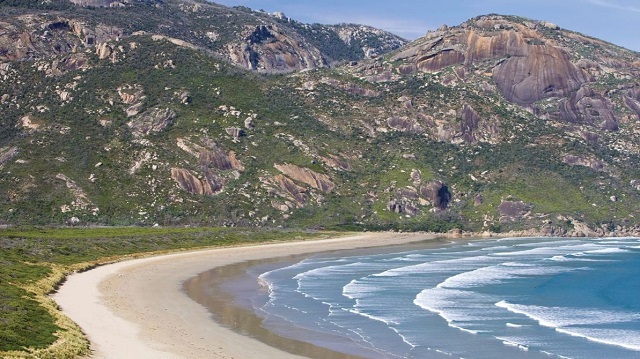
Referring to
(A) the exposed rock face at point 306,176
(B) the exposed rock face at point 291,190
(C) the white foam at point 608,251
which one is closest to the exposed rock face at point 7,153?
(B) the exposed rock face at point 291,190

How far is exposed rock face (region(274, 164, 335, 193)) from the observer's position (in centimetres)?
18088

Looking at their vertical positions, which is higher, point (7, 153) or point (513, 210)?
point (7, 153)

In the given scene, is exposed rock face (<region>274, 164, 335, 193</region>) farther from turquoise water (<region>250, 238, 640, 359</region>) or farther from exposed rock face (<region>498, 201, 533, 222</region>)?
turquoise water (<region>250, 238, 640, 359</region>)

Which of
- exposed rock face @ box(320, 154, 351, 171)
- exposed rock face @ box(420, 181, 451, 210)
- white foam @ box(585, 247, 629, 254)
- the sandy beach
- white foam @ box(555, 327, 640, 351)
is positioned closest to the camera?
the sandy beach

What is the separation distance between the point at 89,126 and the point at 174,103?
22787 mm

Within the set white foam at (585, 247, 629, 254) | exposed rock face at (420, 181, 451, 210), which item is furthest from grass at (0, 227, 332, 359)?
white foam at (585, 247, 629, 254)

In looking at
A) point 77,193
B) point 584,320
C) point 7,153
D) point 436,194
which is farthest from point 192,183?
point 584,320

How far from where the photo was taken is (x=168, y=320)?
5475 centimetres

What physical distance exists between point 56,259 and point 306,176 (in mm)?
100442

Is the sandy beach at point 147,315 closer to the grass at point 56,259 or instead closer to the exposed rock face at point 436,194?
the grass at point 56,259

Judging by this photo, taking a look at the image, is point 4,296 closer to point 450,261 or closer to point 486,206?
point 450,261

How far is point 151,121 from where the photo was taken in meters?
188

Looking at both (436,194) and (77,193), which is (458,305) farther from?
(436,194)

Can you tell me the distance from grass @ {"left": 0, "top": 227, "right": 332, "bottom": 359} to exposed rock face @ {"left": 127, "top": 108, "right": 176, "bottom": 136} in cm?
4532
